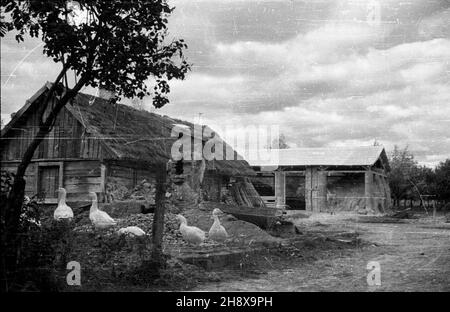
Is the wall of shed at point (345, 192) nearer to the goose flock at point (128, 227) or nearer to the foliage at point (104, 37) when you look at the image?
the goose flock at point (128, 227)

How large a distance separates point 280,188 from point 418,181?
1062 centimetres

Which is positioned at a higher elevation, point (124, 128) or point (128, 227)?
point (124, 128)

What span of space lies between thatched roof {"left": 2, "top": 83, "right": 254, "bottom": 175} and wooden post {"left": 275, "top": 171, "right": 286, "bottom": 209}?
10.7 metres

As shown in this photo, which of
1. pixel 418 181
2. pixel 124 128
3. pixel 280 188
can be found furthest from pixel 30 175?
pixel 418 181

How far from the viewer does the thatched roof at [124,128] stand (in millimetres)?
13422

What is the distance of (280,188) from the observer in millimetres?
30031

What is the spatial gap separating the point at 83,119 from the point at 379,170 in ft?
73.6

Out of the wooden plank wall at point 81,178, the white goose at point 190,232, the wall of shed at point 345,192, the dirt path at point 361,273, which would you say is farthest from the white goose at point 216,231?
the wall of shed at point 345,192

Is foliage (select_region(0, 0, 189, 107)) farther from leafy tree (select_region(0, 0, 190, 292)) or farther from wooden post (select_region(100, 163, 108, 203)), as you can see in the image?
wooden post (select_region(100, 163, 108, 203))

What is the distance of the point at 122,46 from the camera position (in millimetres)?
6500

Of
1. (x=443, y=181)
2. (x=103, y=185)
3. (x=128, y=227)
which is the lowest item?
(x=128, y=227)

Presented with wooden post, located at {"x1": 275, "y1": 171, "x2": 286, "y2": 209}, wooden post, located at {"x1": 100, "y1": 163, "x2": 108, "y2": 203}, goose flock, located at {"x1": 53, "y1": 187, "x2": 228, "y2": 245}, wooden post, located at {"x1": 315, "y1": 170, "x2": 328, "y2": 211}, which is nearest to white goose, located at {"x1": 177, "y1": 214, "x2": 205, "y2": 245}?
goose flock, located at {"x1": 53, "y1": 187, "x2": 228, "y2": 245}

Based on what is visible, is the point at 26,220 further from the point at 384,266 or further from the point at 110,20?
the point at 384,266

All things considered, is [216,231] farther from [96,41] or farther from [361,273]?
[96,41]
